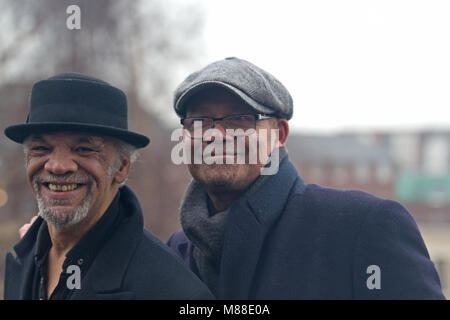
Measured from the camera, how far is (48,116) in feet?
8.38

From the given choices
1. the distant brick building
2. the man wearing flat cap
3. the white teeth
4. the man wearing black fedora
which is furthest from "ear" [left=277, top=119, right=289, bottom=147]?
the distant brick building

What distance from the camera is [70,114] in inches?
100

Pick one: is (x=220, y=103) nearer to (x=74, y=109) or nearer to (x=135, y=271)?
(x=74, y=109)

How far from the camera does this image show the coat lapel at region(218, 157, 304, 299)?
2.46 metres

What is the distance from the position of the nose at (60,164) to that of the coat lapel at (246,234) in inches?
31.4

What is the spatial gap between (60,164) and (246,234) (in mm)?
947

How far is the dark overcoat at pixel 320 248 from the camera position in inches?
88.7

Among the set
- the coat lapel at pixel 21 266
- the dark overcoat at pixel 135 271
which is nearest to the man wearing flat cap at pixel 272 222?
the dark overcoat at pixel 135 271

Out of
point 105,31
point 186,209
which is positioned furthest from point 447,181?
point 186,209

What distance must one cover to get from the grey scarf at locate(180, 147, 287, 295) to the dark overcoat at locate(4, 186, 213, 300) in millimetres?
129

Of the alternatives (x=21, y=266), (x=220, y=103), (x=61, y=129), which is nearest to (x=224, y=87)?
(x=220, y=103)

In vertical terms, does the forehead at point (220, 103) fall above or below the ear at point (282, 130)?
above

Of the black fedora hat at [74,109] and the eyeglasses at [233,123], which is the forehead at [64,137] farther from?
the eyeglasses at [233,123]
